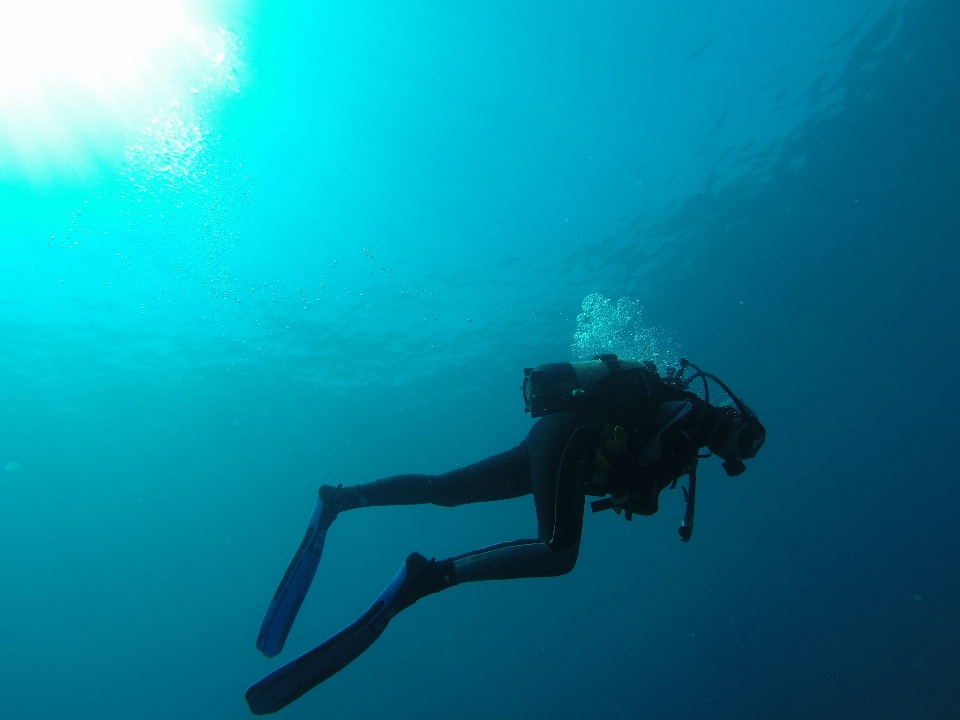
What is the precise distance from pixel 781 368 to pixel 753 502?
2256cm

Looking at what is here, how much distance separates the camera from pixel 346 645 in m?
3.17

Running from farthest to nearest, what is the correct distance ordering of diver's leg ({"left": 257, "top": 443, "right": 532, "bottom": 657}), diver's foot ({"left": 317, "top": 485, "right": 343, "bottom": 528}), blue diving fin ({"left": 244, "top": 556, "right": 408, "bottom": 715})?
diver's foot ({"left": 317, "top": 485, "right": 343, "bottom": 528}) < diver's leg ({"left": 257, "top": 443, "right": 532, "bottom": 657}) < blue diving fin ({"left": 244, "top": 556, "right": 408, "bottom": 715})

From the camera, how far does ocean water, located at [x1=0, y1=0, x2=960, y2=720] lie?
42.8ft

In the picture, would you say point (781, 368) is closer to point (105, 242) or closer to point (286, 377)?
point (286, 377)

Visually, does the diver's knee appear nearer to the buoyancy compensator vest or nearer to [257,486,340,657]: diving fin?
the buoyancy compensator vest

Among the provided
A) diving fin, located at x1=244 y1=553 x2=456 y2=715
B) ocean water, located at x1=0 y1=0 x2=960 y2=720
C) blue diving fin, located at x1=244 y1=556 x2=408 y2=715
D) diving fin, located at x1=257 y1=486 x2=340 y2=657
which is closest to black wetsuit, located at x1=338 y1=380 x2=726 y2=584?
diving fin, located at x1=244 y1=553 x2=456 y2=715

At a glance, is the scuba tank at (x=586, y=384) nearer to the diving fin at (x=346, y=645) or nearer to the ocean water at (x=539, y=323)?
the diving fin at (x=346, y=645)

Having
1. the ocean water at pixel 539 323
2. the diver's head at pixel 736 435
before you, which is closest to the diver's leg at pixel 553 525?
the diver's head at pixel 736 435

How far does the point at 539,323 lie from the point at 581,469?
71.7ft

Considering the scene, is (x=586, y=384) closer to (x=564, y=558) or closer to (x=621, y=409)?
(x=621, y=409)

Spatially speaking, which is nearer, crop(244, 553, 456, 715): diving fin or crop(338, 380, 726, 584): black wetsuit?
crop(244, 553, 456, 715): diving fin

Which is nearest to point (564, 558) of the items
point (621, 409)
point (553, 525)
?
point (553, 525)

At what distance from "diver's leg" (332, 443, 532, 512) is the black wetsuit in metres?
0.60

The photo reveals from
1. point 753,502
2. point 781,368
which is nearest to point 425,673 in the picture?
point 753,502
